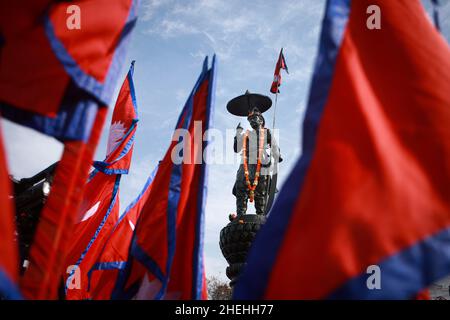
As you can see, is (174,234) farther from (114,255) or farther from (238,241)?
(238,241)

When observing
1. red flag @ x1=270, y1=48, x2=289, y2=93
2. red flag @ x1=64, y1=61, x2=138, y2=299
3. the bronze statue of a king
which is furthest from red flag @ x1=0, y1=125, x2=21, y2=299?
red flag @ x1=270, y1=48, x2=289, y2=93

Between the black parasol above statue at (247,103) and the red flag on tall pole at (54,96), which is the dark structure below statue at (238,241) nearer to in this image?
the black parasol above statue at (247,103)

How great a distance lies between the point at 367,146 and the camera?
2.22 m

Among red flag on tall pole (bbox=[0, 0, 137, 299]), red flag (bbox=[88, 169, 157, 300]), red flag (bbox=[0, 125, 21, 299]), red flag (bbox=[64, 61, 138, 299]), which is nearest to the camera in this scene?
red flag (bbox=[0, 125, 21, 299])

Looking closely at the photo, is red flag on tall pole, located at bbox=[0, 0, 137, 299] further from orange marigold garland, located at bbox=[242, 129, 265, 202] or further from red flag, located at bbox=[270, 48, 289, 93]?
red flag, located at bbox=[270, 48, 289, 93]

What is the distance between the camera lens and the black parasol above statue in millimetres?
8180

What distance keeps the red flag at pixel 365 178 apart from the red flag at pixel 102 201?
409cm

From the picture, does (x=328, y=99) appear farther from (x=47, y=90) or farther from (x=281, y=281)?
(x=47, y=90)

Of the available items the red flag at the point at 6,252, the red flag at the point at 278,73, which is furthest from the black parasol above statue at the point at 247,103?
the red flag at the point at 6,252

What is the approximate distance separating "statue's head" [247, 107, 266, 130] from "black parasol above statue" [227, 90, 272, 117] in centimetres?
12

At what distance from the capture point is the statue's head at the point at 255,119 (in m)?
8.05

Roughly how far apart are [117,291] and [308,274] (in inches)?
85.1
